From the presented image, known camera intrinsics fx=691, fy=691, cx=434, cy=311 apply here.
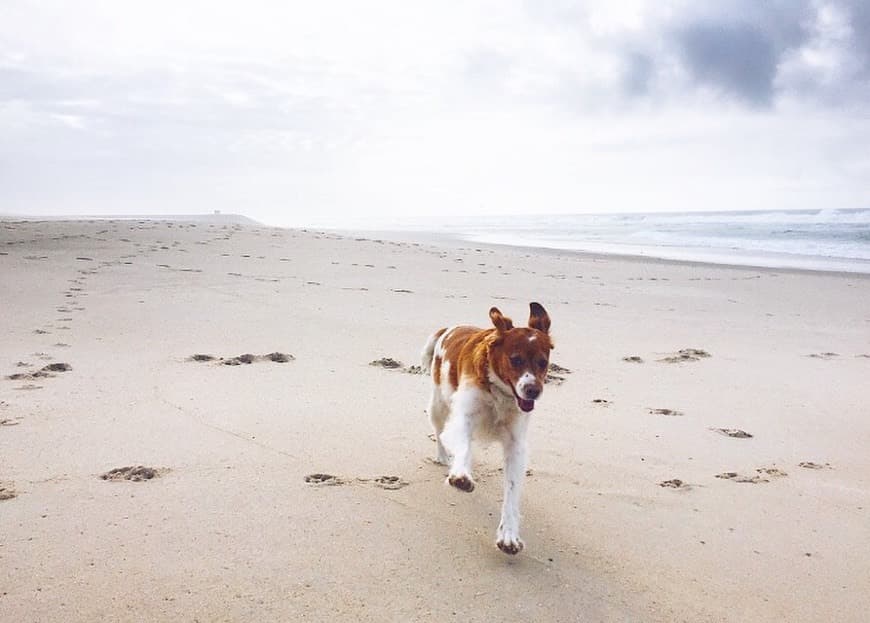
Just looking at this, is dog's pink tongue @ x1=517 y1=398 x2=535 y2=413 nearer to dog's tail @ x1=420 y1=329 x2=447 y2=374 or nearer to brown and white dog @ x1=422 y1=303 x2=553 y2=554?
brown and white dog @ x1=422 y1=303 x2=553 y2=554

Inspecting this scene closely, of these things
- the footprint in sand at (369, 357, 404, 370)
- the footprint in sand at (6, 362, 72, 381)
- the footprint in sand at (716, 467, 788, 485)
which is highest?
the footprint in sand at (6, 362, 72, 381)

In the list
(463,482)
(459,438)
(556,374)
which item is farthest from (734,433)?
(463,482)

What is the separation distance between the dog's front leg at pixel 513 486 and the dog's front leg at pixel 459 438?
22cm

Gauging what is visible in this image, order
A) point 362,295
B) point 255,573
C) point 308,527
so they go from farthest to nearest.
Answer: point 362,295 → point 308,527 → point 255,573

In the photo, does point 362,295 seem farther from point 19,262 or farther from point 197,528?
point 197,528

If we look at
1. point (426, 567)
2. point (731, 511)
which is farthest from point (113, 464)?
point (731, 511)

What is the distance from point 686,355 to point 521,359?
467cm

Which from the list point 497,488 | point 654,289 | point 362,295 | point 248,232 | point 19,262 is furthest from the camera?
point 248,232

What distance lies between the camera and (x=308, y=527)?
3408 millimetres

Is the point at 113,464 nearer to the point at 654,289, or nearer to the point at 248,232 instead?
the point at 654,289

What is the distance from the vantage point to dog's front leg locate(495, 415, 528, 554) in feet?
10.8

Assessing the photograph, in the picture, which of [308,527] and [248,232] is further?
[248,232]

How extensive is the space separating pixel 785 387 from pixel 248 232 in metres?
17.6

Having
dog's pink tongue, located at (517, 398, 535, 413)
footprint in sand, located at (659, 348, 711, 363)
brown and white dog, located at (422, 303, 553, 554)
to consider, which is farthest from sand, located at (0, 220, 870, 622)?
dog's pink tongue, located at (517, 398, 535, 413)
